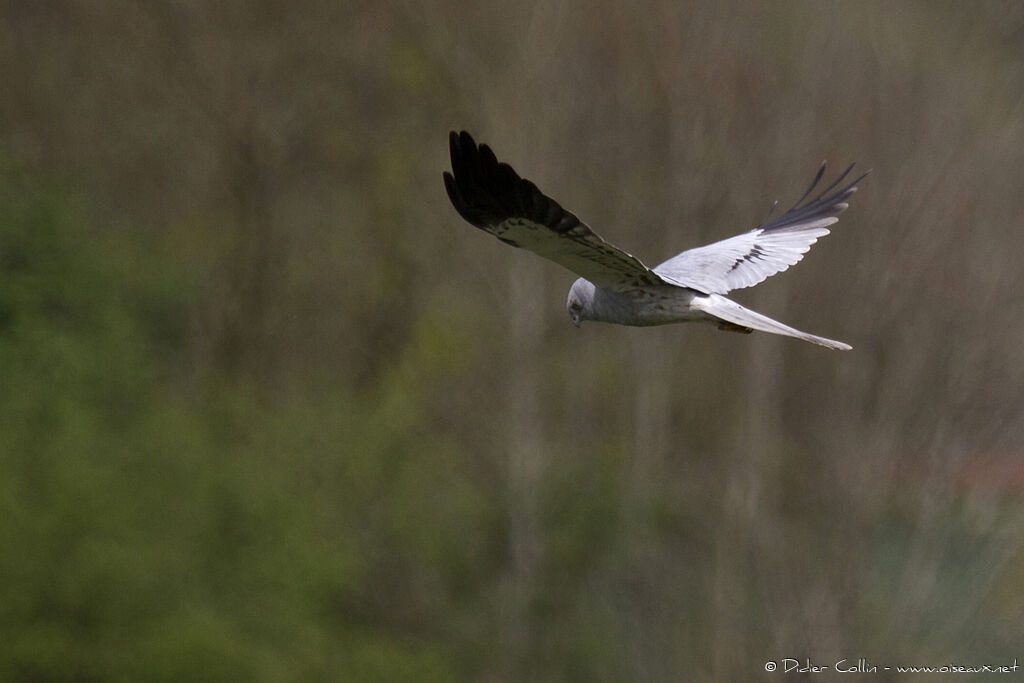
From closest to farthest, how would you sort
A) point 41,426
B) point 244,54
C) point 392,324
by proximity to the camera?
1. point 41,426
2. point 244,54
3. point 392,324

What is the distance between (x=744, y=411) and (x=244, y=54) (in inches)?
335

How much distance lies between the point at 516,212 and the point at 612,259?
17.7 inches

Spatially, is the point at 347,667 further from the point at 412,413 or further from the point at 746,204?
the point at 746,204

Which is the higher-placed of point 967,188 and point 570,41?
point 570,41

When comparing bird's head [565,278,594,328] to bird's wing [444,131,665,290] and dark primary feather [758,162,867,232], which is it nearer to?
bird's wing [444,131,665,290]

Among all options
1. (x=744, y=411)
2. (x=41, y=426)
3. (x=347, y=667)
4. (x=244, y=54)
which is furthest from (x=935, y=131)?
(x=41, y=426)

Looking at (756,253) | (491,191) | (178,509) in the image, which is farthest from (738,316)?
(178,509)

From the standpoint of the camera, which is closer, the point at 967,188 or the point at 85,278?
the point at 967,188

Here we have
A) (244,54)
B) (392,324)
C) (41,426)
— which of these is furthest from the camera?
(392,324)

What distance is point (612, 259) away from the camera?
4.95 meters

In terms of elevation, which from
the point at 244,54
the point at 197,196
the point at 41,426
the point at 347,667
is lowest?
the point at 347,667

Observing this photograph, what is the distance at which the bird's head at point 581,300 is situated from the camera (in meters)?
5.54

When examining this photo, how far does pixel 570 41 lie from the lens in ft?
57.9

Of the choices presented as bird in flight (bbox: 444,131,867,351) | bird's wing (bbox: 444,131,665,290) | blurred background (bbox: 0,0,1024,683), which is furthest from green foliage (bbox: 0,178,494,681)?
bird's wing (bbox: 444,131,665,290)
